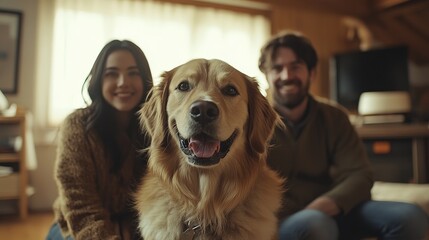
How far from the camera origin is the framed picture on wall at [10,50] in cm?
356

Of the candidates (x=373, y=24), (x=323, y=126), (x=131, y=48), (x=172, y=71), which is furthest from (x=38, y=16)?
(x=373, y=24)

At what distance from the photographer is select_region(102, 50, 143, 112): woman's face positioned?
57.2 inches

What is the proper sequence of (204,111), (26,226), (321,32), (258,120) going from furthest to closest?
(321,32)
(26,226)
(258,120)
(204,111)

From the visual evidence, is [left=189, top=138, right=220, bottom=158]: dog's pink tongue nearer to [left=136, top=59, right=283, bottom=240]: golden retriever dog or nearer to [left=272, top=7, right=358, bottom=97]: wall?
[left=136, top=59, right=283, bottom=240]: golden retriever dog

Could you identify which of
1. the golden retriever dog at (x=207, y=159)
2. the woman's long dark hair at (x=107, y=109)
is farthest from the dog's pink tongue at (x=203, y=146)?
the woman's long dark hair at (x=107, y=109)

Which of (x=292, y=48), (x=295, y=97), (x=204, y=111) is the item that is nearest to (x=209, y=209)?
(x=204, y=111)

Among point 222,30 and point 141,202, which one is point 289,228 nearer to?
point 141,202

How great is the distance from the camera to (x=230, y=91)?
4.25 feet

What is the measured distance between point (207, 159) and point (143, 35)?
117 inches

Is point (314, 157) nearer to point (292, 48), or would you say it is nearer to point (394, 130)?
point (292, 48)

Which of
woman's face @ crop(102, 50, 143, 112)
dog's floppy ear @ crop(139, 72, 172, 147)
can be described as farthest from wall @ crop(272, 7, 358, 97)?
dog's floppy ear @ crop(139, 72, 172, 147)

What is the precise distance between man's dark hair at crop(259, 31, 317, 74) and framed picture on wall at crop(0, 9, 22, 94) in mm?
2818

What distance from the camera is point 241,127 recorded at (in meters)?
1.28

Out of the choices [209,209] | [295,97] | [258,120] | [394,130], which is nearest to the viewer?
[209,209]
